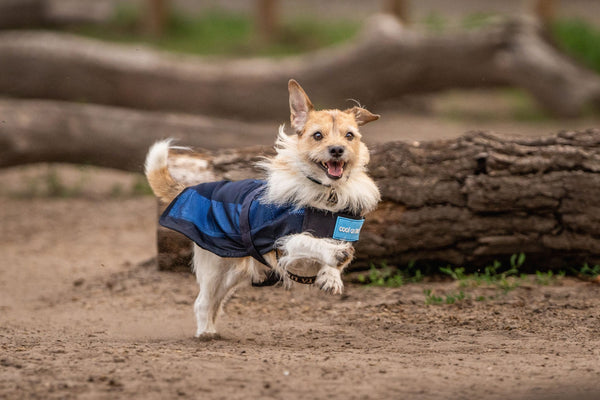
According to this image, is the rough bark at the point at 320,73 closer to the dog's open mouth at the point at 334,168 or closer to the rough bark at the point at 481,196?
the rough bark at the point at 481,196

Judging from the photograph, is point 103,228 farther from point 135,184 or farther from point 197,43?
point 197,43

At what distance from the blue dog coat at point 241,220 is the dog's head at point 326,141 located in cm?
25

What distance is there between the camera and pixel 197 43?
55.2ft

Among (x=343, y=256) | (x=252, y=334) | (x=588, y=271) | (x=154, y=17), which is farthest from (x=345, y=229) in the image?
(x=154, y=17)

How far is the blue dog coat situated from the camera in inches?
176

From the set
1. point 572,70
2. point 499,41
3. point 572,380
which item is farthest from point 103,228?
point 572,70

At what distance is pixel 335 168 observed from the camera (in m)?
4.40

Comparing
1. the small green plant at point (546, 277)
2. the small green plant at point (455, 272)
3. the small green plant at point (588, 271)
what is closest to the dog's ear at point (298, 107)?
the small green plant at point (455, 272)

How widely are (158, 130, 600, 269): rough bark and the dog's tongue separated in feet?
5.16

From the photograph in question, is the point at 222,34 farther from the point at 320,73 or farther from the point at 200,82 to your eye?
the point at 320,73

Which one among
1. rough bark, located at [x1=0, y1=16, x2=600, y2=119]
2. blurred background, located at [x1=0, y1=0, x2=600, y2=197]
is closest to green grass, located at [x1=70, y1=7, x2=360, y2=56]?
blurred background, located at [x1=0, y1=0, x2=600, y2=197]

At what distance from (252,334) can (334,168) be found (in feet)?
4.73

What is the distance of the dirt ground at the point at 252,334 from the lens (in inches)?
138

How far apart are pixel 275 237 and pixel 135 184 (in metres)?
5.75
